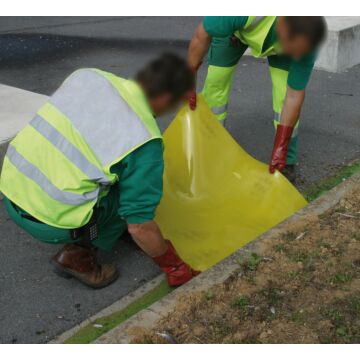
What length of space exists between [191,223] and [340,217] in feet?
2.58

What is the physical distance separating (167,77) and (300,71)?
1172 mm

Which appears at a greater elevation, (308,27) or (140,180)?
(308,27)

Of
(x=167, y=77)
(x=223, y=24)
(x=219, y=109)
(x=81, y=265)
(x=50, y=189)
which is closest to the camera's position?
(x=167, y=77)

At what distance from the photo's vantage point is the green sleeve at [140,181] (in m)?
2.09

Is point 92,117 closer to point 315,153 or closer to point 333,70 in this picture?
point 315,153

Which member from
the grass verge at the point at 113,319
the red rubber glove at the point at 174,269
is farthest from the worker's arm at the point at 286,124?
the grass verge at the point at 113,319

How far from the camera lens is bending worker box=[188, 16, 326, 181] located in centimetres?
246

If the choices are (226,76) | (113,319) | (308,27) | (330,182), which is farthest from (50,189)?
(330,182)

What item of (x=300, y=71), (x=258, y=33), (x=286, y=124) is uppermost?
(x=258, y=33)

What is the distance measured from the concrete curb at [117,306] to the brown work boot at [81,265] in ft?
0.49

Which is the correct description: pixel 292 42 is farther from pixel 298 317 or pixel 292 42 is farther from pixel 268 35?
pixel 298 317

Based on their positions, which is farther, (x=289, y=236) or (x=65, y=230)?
(x=289, y=236)

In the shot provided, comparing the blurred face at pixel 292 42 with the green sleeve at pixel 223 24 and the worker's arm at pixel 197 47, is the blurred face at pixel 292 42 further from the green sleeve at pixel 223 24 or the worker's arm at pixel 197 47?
the worker's arm at pixel 197 47

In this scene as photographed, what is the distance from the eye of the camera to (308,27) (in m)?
A: 2.38
